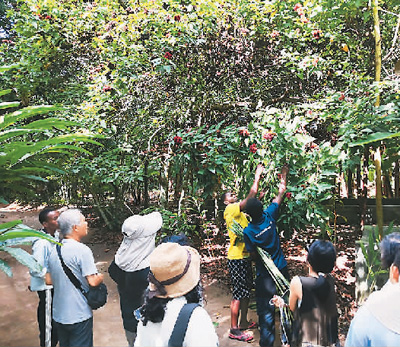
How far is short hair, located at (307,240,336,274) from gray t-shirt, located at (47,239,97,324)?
1.46 meters

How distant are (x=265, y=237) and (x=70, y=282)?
1593 mm

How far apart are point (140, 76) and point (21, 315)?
3.33 meters

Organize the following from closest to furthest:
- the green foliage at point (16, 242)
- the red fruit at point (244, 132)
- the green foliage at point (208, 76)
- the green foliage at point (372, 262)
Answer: the green foliage at point (16, 242)
the green foliage at point (372, 262)
the red fruit at point (244, 132)
the green foliage at point (208, 76)

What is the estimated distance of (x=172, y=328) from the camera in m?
1.36

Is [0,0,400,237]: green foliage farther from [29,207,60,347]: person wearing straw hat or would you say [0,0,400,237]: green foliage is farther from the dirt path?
[29,207,60,347]: person wearing straw hat

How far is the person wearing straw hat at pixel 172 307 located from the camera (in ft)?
4.32

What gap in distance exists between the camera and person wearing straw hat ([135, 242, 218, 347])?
132 cm

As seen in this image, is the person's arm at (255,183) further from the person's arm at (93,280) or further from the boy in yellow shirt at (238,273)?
the person's arm at (93,280)

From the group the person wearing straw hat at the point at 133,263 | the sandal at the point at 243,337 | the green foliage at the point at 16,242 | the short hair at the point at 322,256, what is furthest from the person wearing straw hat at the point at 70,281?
the sandal at the point at 243,337

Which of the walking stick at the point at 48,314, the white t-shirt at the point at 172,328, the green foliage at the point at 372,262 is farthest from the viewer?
the green foliage at the point at 372,262

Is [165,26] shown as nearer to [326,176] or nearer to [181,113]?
[181,113]

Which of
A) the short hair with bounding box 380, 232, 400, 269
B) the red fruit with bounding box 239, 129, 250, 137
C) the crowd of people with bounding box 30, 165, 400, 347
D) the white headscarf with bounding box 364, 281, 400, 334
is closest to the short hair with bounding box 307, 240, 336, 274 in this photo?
the crowd of people with bounding box 30, 165, 400, 347

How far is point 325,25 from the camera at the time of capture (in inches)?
175

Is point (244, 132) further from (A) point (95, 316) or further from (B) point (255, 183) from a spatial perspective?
(A) point (95, 316)
